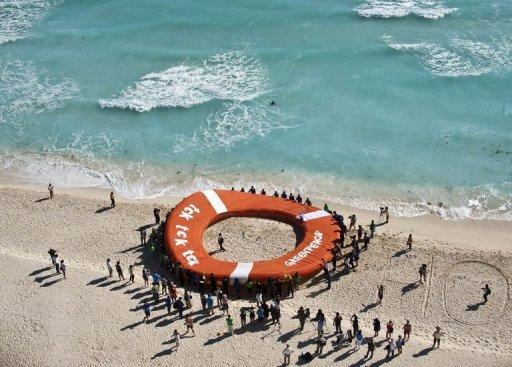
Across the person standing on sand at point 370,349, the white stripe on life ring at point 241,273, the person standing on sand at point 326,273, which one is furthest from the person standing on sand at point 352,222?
the person standing on sand at point 370,349

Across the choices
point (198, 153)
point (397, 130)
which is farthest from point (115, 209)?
point (397, 130)

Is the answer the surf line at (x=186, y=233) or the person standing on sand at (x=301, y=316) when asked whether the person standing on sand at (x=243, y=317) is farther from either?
the surf line at (x=186, y=233)

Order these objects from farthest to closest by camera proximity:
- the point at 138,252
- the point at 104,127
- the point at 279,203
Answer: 1. the point at 104,127
2. the point at 279,203
3. the point at 138,252

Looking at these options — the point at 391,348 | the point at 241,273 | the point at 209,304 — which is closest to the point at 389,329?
the point at 391,348

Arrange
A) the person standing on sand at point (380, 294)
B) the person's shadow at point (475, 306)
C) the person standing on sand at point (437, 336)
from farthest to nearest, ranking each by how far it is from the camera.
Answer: the person standing on sand at point (380, 294) → the person's shadow at point (475, 306) → the person standing on sand at point (437, 336)

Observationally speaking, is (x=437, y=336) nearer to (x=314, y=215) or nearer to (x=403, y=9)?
(x=314, y=215)

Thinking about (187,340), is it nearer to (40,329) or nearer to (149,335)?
(149,335)

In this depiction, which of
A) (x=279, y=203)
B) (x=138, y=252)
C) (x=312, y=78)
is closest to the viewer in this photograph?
(x=138, y=252)
